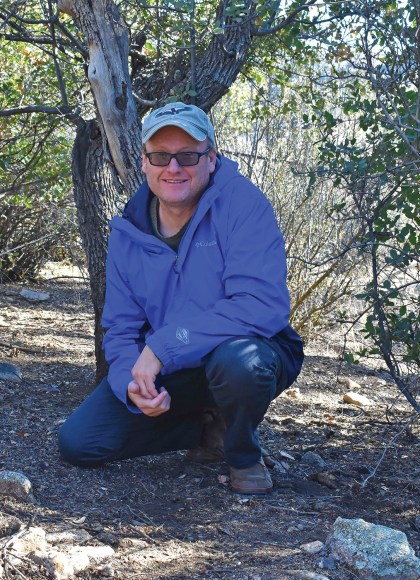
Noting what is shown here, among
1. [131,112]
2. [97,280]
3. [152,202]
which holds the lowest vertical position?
[97,280]

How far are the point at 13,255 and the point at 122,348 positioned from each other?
219 inches

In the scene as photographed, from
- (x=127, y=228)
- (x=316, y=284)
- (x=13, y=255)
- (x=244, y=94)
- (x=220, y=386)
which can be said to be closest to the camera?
(x=220, y=386)

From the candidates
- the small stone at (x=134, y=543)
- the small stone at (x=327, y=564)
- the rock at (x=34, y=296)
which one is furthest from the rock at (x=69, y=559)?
the rock at (x=34, y=296)

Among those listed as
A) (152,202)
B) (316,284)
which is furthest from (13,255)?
(152,202)

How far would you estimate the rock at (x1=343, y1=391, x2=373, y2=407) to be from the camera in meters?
5.74

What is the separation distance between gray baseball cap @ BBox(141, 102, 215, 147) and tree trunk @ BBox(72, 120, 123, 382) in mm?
1189

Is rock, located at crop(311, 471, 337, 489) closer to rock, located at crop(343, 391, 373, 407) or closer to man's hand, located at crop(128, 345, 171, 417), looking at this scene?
man's hand, located at crop(128, 345, 171, 417)

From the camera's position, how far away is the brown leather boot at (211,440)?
13.5ft

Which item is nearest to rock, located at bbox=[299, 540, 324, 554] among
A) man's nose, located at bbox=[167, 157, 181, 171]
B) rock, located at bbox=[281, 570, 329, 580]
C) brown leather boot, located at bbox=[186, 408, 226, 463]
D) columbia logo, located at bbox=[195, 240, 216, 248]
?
rock, located at bbox=[281, 570, 329, 580]

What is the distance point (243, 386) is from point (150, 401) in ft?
1.31

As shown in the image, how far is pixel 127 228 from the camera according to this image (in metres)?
3.93

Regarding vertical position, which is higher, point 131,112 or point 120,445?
point 131,112

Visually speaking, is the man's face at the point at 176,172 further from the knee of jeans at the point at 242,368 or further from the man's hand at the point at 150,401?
the man's hand at the point at 150,401

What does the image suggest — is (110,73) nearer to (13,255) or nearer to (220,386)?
(220,386)
